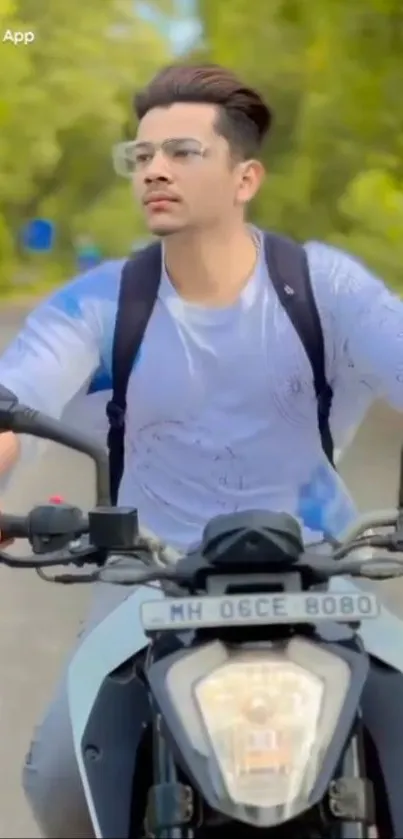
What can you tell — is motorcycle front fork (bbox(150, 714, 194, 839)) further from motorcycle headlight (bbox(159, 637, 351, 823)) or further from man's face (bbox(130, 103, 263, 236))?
man's face (bbox(130, 103, 263, 236))

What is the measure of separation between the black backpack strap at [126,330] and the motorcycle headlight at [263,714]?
0.53 meters

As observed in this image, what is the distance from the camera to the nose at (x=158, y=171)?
1.43 metres

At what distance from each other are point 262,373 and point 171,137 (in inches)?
11.8

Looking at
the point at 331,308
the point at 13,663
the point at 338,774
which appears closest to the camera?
the point at 338,774

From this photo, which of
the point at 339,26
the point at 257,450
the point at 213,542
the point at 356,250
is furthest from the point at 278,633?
the point at 339,26

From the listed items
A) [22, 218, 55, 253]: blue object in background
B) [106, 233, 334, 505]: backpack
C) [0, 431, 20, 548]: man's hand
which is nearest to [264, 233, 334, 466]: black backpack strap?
[106, 233, 334, 505]: backpack

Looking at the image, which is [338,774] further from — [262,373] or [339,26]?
[339,26]

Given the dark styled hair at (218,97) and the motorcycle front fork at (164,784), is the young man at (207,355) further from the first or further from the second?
the motorcycle front fork at (164,784)

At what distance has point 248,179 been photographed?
1.49 meters

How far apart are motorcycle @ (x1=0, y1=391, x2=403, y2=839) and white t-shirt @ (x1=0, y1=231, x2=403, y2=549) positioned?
1.07 feet

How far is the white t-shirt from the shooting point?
1368mm

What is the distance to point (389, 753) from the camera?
38.1 inches

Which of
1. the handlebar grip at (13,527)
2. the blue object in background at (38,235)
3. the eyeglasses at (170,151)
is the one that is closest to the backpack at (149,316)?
the eyeglasses at (170,151)

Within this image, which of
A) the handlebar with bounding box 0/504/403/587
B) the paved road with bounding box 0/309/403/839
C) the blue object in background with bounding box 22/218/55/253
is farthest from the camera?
the blue object in background with bounding box 22/218/55/253
